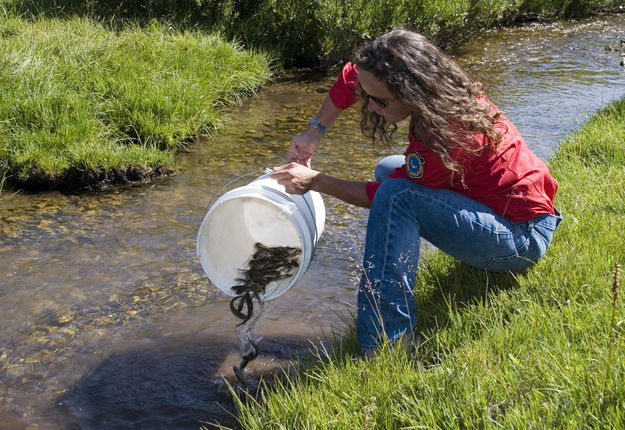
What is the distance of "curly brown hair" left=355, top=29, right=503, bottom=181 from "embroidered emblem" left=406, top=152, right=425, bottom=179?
0.21 ft

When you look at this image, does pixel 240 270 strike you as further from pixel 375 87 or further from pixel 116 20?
pixel 116 20

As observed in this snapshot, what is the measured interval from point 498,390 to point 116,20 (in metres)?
6.99

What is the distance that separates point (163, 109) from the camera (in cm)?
577

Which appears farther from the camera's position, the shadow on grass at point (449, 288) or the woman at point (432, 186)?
the shadow on grass at point (449, 288)

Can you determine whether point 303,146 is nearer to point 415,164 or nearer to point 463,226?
point 415,164

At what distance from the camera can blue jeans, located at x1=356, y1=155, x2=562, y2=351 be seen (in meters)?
Result: 2.65

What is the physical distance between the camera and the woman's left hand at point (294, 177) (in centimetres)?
277

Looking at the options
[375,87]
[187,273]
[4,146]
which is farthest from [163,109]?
[375,87]

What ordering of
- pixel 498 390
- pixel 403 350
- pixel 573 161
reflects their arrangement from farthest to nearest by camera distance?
1. pixel 573 161
2. pixel 403 350
3. pixel 498 390

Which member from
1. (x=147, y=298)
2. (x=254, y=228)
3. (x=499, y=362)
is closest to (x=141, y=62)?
(x=147, y=298)

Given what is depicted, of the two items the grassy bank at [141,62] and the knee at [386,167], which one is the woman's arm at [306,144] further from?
the grassy bank at [141,62]

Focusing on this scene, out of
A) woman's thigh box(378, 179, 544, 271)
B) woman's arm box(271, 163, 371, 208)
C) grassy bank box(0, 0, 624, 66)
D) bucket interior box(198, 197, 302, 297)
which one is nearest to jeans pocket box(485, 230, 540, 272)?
woman's thigh box(378, 179, 544, 271)

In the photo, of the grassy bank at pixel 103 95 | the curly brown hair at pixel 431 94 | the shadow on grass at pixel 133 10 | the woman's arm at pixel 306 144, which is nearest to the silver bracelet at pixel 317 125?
the woman's arm at pixel 306 144

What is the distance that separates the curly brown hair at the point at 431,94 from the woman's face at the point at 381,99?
0.08 feet
